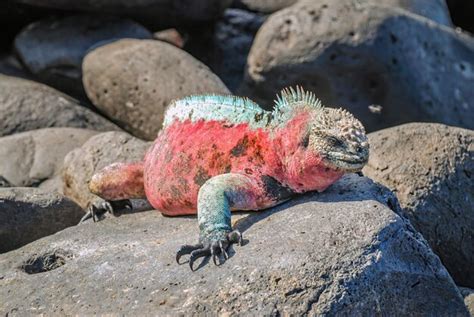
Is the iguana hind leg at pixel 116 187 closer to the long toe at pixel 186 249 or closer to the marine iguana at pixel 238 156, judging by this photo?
the marine iguana at pixel 238 156

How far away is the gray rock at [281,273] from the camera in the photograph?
129 inches

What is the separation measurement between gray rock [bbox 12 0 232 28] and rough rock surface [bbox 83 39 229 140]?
0.83 metres

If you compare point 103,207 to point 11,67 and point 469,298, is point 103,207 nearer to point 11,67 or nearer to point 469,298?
point 469,298

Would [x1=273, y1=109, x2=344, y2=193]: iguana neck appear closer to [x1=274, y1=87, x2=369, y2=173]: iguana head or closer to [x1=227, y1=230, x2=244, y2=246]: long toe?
[x1=274, y1=87, x2=369, y2=173]: iguana head

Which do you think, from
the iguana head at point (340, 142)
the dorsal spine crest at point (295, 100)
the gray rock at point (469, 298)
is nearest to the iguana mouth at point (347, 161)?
the iguana head at point (340, 142)

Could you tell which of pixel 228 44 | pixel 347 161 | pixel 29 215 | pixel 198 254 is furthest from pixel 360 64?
pixel 198 254

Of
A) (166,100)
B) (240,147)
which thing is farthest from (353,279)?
(166,100)

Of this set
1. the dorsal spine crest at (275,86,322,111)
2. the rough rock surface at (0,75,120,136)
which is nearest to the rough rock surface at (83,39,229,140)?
→ the rough rock surface at (0,75,120,136)

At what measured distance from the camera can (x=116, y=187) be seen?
4.82 m

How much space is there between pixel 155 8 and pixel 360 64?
233 centimetres

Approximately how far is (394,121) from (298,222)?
4.20 m

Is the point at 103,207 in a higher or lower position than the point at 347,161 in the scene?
lower

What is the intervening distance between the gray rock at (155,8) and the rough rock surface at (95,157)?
3.00 m

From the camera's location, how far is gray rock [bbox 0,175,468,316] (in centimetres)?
328
